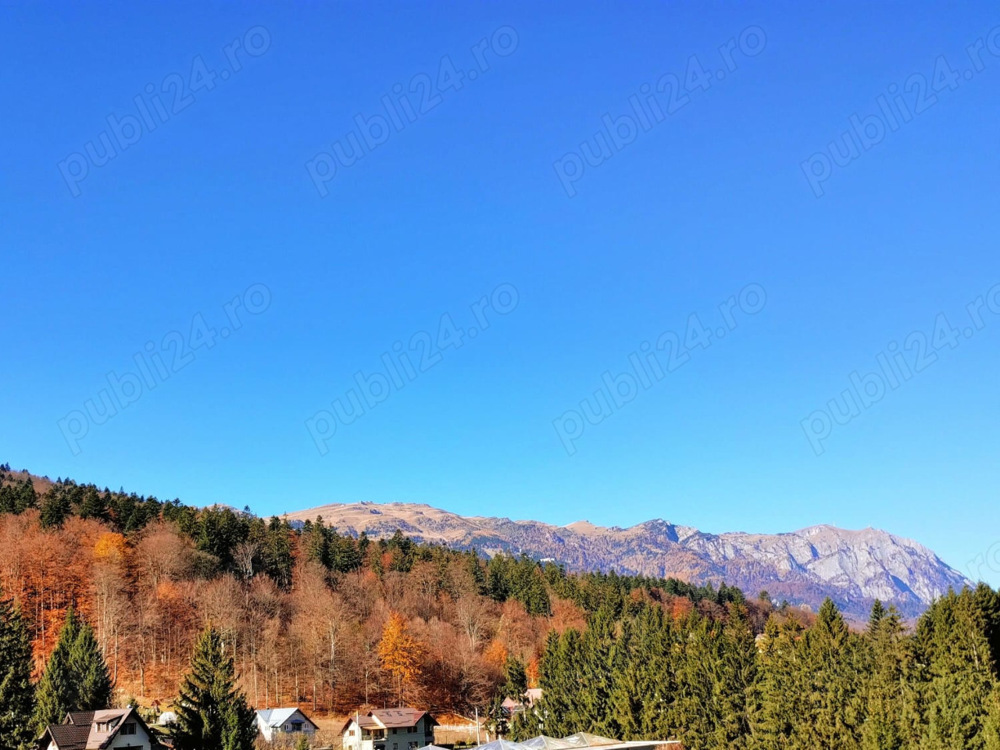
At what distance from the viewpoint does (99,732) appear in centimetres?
5278

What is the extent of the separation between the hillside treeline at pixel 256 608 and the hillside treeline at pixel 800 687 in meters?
19.8

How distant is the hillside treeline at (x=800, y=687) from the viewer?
4162cm

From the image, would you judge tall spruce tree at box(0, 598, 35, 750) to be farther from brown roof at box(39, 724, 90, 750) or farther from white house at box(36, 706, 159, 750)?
white house at box(36, 706, 159, 750)

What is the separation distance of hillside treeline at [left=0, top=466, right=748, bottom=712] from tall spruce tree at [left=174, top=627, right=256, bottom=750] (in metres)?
37.2

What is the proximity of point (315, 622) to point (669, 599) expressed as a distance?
111 metres

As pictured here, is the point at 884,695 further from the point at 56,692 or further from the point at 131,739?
the point at 56,692

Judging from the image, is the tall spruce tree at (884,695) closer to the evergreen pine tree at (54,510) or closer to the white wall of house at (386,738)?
the white wall of house at (386,738)

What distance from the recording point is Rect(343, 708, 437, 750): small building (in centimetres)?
7781

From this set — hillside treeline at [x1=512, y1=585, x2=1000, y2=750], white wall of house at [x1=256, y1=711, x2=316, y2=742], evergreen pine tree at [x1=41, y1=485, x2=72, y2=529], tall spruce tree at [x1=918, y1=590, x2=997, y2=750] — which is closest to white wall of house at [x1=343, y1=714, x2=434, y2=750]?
white wall of house at [x1=256, y1=711, x2=316, y2=742]

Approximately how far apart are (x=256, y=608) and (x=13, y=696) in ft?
187

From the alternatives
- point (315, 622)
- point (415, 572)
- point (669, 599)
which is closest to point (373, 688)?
point (315, 622)

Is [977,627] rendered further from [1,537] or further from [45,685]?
[1,537]

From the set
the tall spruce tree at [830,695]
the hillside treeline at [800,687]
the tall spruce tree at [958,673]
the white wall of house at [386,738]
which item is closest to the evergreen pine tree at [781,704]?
the hillside treeline at [800,687]

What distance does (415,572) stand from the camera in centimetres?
12800
